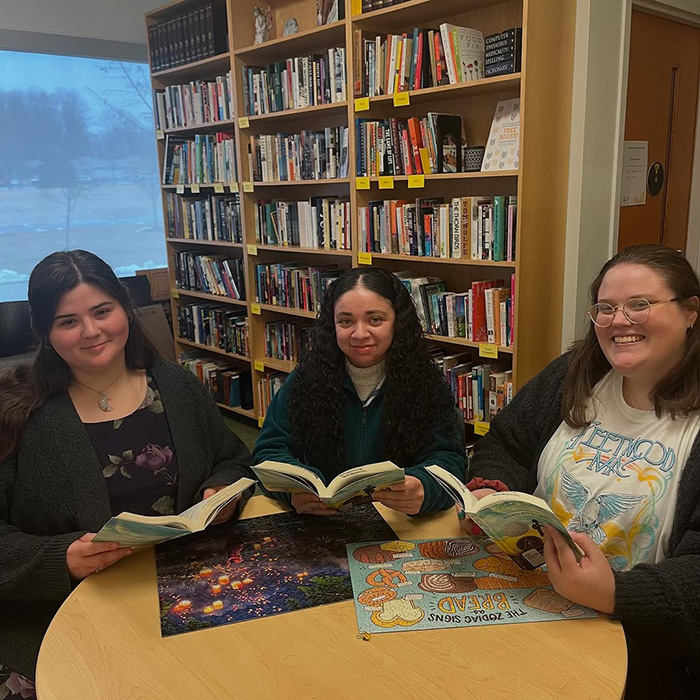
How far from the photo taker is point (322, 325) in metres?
1.73

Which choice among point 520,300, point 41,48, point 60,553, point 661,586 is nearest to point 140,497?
point 60,553

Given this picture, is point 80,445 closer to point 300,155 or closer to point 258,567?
point 258,567

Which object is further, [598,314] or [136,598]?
[598,314]

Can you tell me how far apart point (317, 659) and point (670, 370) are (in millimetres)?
886

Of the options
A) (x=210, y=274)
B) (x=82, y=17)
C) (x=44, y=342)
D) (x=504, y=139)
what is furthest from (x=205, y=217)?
(x=44, y=342)

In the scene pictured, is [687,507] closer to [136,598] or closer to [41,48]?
[136,598]

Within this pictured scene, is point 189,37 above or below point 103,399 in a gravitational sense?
above

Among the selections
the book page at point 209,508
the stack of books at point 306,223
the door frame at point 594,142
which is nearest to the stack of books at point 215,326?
the stack of books at point 306,223

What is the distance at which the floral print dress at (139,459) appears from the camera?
1520 mm

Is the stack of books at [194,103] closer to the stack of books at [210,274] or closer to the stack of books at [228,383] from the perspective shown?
the stack of books at [210,274]

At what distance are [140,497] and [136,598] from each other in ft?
1.17

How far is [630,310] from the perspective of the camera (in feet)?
4.41

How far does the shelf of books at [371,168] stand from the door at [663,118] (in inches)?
19.9

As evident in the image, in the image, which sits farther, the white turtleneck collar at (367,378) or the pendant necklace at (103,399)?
the white turtleneck collar at (367,378)
